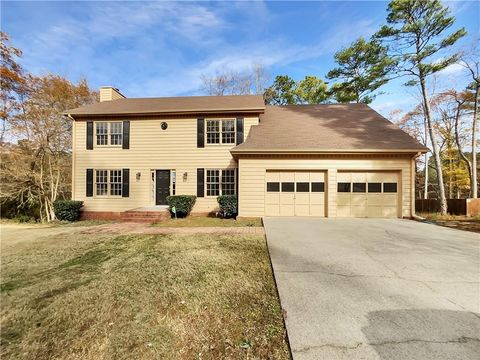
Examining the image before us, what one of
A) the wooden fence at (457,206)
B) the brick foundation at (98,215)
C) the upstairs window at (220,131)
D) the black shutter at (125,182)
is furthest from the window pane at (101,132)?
the wooden fence at (457,206)

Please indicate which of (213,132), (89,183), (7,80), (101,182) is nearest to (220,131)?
(213,132)

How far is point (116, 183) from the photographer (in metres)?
12.6

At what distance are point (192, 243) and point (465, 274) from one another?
610cm

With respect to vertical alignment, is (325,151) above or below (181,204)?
above

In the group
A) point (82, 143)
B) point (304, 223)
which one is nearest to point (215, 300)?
point (304, 223)

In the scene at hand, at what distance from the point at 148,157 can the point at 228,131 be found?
4.66 metres

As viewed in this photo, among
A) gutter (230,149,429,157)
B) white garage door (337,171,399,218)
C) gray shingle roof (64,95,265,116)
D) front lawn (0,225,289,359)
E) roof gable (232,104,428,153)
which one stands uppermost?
gray shingle roof (64,95,265,116)

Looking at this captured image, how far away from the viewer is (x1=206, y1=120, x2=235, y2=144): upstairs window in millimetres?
12289

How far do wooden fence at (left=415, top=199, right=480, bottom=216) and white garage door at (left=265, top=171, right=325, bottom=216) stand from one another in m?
7.75

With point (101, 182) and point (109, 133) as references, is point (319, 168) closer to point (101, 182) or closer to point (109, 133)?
point (109, 133)

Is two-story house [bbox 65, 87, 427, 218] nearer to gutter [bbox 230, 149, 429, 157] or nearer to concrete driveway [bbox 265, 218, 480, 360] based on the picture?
gutter [bbox 230, 149, 429, 157]

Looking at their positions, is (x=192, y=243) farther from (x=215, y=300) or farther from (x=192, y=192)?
(x=192, y=192)

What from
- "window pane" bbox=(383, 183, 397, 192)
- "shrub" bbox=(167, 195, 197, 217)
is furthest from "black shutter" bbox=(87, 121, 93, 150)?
"window pane" bbox=(383, 183, 397, 192)

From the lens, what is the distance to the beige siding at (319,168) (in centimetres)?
1037
